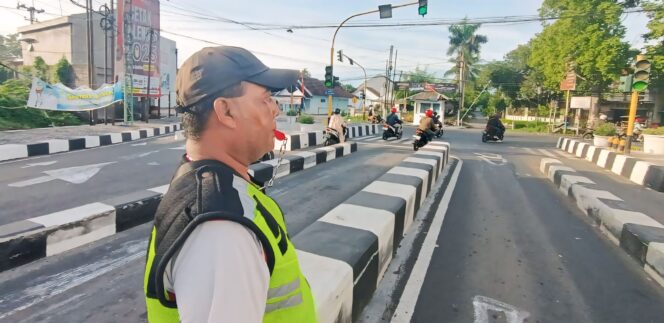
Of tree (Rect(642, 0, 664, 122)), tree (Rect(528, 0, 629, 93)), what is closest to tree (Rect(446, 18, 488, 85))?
tree (Rect(528, 0, 629, 93))

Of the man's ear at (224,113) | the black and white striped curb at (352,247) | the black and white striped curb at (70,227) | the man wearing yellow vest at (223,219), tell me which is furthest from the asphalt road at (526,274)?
the black and white striped curb at (70,227)

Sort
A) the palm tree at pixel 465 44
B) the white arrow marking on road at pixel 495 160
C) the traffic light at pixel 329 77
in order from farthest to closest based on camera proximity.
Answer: the palm tree at pixel 465 44 < the traffic light at pixel 329 77 < the white arrow marking on road at pixel 495 160

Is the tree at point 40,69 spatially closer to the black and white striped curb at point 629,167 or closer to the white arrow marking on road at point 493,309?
the black and white striped curb at point 629,167

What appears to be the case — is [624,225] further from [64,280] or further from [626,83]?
[626,83]

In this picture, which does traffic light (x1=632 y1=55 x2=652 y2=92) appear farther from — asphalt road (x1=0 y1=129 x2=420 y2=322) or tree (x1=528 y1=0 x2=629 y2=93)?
tree (x1=528 y1=0 x2=629 y2=93)

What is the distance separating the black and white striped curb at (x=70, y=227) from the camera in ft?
10.9

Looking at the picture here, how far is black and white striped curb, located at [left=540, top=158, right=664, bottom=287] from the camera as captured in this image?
12.4 ft

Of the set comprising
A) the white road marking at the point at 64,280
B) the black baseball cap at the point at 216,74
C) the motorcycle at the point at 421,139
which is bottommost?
the white road marking at the point at 64,280

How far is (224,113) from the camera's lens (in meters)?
1.17

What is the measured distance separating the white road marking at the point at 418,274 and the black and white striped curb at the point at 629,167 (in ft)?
17.9

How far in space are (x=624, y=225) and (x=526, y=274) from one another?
180 centimetres

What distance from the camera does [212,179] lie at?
1033mm

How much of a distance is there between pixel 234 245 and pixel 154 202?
439cm

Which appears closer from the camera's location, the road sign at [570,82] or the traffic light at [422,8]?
the traffic light at [422,8]
